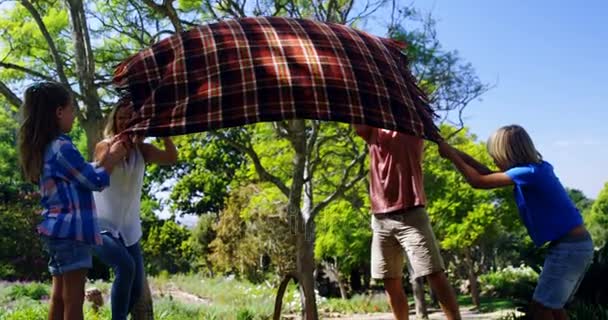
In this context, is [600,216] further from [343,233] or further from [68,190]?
[68,190]

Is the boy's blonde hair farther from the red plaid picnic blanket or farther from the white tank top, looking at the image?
the white tank top

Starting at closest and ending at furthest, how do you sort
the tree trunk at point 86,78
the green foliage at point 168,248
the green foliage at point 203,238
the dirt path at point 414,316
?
the tree trunk at point 86,78 → the dirt path at point 414,316 → the green foliage at point 203,238 → the green foliage at point 168,248

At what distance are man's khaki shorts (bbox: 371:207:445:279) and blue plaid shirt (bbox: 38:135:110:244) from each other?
1.65 m

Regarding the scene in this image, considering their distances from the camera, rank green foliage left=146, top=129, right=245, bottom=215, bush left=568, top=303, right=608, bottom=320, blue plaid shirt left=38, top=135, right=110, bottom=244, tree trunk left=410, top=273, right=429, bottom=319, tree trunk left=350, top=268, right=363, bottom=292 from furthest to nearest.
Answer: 1. green foliage left=146, top=129, right=245, bottom=215
2. tree trunk left=350, top=268, right=363, bottom=292
3. tree trunk left=410, top=273, right=429, bottom=319
4. bush left=568, top=303, right=608, bottom=320
5. blue plaid shirt left=38, top=135, right=110, bottom=244

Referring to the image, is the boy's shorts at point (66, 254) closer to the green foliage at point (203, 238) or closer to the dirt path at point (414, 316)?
the dirt path at point (414, 316)

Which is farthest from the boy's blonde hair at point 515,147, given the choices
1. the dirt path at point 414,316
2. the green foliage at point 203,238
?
the green foliage at point 203,238

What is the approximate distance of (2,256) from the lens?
20.0 m

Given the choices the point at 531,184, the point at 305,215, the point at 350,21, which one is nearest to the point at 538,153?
the point at 531,184

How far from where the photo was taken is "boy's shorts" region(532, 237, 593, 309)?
3.75 meters

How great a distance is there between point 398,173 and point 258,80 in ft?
5.40

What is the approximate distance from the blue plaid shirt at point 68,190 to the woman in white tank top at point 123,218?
0.59 ft

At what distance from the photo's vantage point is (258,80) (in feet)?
7.57

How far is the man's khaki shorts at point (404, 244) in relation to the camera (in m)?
3.54

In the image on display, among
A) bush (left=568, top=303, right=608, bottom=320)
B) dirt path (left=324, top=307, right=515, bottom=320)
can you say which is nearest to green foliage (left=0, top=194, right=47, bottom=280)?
dirt path (left=324, top=307, right=515, bottom=320)
